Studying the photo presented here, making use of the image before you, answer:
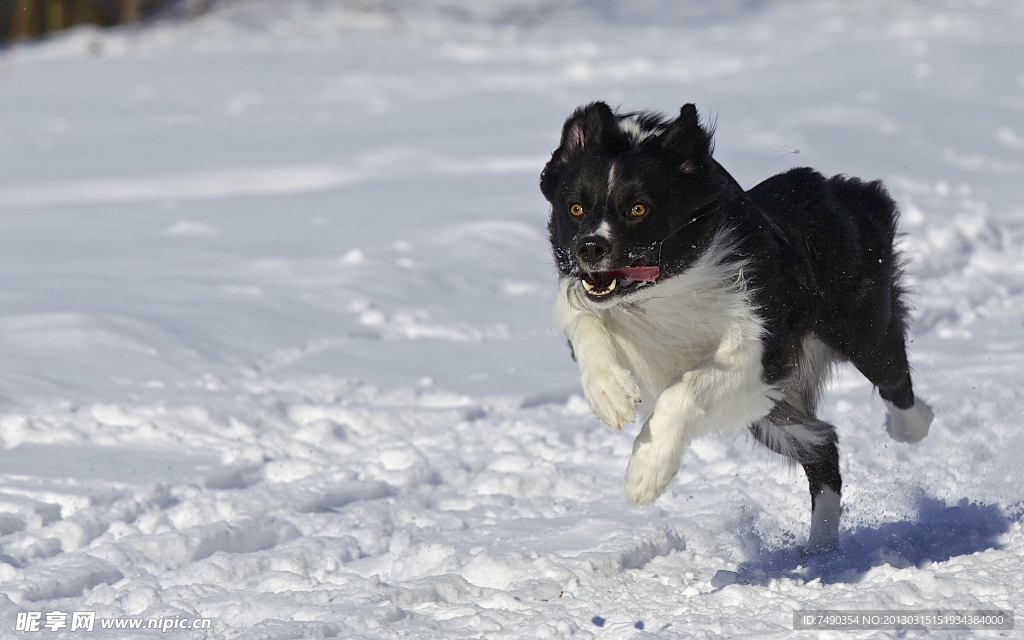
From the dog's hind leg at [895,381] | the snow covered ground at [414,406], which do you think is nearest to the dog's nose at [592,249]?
the snow covered ground at [414,406]

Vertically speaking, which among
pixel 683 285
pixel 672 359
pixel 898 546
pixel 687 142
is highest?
pixel 687 142

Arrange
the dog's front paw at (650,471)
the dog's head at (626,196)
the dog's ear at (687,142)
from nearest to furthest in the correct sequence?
the dog's front paw at (650,471) < the dog's head at (626,196) < the dog's ear at (687,142)

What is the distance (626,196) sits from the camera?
394cm

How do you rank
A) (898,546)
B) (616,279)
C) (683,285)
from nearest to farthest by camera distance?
(616,279) < (683,285) < (898,546)

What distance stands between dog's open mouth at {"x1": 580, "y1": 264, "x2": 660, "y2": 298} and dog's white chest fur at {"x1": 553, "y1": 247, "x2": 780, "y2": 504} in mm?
75

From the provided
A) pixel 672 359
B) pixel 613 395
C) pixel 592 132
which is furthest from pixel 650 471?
pixel 592 132

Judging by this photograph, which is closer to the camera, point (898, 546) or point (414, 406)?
point (898, 546)

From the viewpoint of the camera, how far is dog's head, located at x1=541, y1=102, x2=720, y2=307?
3822 mm

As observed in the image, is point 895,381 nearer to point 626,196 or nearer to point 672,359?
point 672,359

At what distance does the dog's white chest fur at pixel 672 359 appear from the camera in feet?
12.3

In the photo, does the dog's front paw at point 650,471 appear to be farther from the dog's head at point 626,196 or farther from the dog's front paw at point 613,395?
the dog's head at point 626,196

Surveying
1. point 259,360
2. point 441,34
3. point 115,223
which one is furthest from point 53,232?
point 441,34

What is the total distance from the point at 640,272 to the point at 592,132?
1.90ft

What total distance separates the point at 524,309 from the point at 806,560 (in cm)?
387
